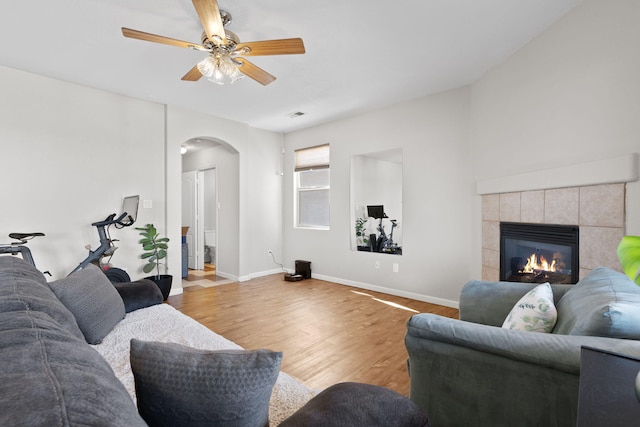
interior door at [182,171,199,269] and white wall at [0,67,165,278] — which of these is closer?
white wall at [0,67,165,278]

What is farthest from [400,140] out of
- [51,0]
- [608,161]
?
[51,0]

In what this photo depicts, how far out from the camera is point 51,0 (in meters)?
2.17

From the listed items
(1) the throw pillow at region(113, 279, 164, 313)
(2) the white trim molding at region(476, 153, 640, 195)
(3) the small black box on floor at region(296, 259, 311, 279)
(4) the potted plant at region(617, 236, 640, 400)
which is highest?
(2) the white trim molding at region(476, 153, 640, 195)

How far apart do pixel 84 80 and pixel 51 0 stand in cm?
153

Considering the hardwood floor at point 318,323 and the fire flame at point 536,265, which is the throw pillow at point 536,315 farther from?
the fire flame at point 536,265

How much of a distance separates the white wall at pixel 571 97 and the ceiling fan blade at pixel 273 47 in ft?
6.80

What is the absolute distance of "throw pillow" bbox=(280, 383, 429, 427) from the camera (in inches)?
31.2

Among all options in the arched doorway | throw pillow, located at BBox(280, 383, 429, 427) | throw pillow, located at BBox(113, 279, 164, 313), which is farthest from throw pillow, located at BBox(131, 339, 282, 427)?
the arched doorway

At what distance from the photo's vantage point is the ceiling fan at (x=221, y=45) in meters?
1.98

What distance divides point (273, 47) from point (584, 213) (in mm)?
2637

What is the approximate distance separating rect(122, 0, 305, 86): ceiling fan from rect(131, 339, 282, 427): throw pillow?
6.51ft

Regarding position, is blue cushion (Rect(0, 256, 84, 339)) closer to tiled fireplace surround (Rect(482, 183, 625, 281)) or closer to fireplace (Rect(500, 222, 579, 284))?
tiled fireplace surround (Rect(482, 183, 625, 281))

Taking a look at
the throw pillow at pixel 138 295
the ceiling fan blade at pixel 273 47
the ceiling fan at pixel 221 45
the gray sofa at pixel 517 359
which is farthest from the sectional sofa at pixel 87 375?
the ceiling fan blade at pixel 273 47

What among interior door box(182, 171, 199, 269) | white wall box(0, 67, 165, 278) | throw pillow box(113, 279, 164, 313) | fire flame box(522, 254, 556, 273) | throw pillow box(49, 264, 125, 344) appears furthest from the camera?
interior door box(182, 171, 199, 269)
